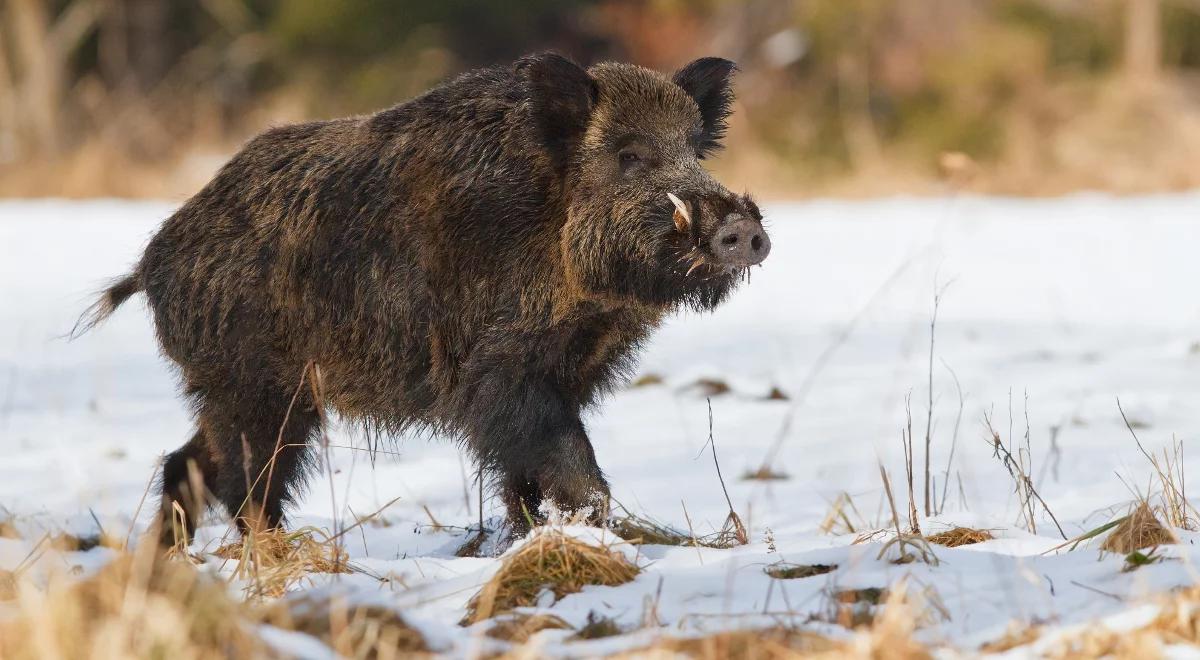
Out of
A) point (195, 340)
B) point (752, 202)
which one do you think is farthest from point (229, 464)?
point (752, 202)

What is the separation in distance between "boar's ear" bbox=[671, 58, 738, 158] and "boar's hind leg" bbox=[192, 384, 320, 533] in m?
1.56

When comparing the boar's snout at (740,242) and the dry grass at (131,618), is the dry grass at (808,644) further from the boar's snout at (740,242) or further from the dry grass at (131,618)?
the boar's snout at (740,242)

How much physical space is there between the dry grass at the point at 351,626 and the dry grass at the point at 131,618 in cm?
Answer: 13

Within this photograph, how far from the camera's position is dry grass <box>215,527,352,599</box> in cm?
343

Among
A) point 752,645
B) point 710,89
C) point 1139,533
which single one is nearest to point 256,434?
point 710,89

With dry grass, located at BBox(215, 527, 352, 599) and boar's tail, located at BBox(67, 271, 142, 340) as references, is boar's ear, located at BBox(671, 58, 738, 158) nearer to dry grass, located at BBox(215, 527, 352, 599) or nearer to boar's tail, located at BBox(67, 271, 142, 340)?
dry grass, located at BBox(215, 527, 352, 599)

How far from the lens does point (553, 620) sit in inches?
121

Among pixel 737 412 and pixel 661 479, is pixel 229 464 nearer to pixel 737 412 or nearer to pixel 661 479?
pixel 661 479

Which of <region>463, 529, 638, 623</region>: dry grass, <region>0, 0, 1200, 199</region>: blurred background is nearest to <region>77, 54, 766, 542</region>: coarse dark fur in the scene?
<region>463, 529, 638, 623</region>: dry grass

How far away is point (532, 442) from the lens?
14.2 feet

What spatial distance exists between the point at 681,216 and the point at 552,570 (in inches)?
50.2

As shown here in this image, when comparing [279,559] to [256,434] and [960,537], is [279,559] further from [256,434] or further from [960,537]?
[960,537]

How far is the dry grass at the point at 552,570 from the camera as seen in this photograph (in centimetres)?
329

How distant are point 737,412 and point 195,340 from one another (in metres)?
2.84
